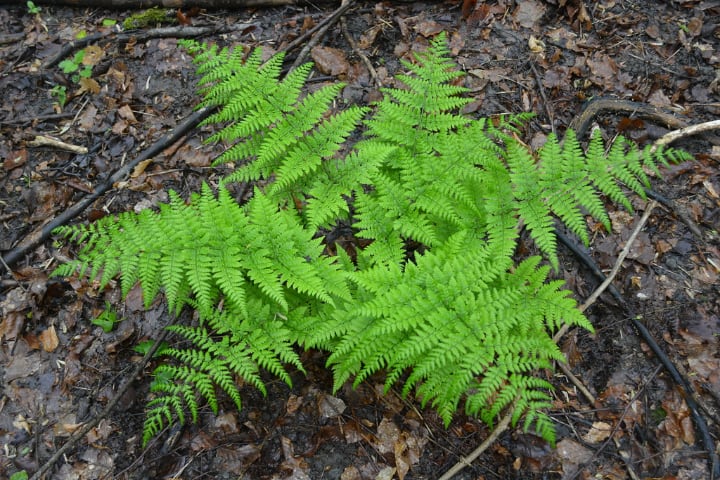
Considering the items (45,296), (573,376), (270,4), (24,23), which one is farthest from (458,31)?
(24,23)

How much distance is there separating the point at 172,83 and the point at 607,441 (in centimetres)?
632

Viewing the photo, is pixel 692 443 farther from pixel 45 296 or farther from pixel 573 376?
pixel 45 296

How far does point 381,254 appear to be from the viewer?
4074mm

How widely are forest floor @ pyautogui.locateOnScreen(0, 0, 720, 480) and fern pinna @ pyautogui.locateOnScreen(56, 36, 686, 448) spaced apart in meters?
0.46

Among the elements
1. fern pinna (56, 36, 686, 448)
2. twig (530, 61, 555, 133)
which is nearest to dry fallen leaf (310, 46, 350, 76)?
fern pinna (56, 36, 686, 448)

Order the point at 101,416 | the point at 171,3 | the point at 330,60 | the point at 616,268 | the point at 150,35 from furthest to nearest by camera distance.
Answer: the point at 171,3
the point at 150,35
the point at 330,60
the point at 616,268
the point at 101,416

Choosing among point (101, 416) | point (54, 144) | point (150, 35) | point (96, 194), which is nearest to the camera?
point (101, 416)

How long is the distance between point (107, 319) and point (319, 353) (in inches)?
85.6

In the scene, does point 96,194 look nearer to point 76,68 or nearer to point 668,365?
point 76,68

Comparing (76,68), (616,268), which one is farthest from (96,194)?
(616,268)

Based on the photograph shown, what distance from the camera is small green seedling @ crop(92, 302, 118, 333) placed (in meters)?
4.70

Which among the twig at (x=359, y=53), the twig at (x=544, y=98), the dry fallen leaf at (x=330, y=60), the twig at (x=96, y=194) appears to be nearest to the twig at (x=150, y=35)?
the dry fallen leaf at (x=330, y=60)

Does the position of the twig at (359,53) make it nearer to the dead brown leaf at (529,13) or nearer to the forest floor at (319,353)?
the forest floor at (319,353)

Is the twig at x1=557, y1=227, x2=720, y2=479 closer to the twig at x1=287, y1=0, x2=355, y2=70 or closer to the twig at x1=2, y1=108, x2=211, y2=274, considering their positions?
the twig at x1=287, y1=0, x2=355, y2=70
